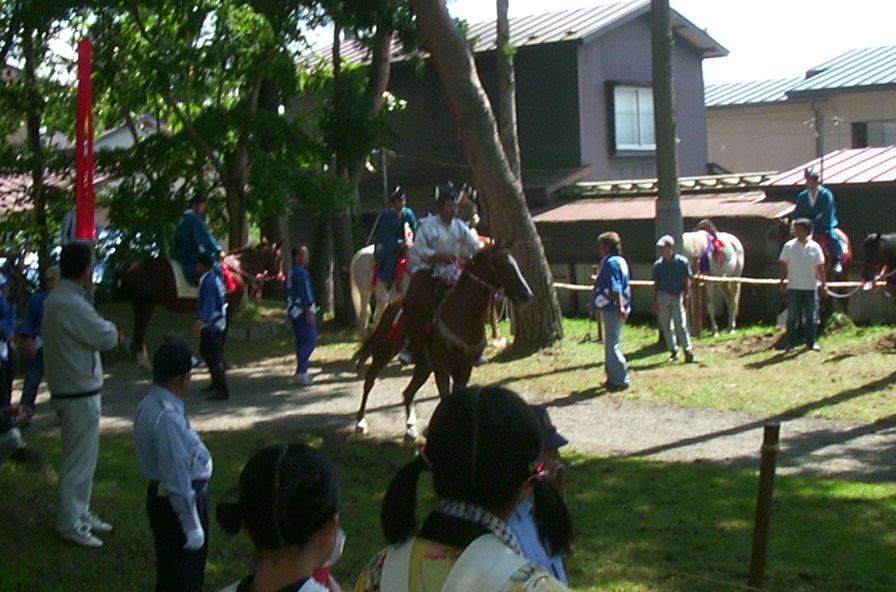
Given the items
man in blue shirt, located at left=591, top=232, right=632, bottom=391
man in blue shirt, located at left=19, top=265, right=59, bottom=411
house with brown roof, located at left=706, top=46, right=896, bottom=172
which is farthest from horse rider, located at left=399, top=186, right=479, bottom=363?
house with brown roof, located at left=706, top=46, right=896, bottom=172

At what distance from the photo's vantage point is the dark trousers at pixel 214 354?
48.0 ft

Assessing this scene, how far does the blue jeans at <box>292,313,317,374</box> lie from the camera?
16.2 metres

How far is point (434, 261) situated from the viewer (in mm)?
11891

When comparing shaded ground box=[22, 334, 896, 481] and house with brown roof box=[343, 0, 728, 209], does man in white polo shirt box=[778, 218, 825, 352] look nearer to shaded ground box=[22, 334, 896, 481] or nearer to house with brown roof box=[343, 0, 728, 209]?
shaded ground box=[22, 334, 896, 481]

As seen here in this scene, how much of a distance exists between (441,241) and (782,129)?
2692 cm

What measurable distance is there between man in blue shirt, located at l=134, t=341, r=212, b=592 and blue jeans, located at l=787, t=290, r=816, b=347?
1270 cm

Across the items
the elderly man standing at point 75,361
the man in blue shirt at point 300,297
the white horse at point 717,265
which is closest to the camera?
the elderly man standing at point 75,361

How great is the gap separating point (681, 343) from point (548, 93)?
1264cm

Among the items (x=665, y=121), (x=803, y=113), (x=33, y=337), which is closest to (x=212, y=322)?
(x=33, y=337)

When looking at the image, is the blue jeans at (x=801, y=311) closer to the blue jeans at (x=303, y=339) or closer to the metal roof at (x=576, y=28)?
the blue jeans at (x=303, y=339)

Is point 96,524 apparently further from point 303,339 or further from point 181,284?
point 181,284

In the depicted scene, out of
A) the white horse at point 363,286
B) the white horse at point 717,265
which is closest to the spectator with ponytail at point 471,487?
the white horse at point 363,286

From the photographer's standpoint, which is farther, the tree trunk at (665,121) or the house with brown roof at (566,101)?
the house with brown roof at (566,101)

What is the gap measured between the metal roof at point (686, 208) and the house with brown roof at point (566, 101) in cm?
145
